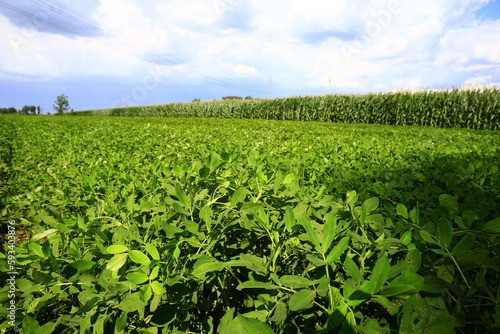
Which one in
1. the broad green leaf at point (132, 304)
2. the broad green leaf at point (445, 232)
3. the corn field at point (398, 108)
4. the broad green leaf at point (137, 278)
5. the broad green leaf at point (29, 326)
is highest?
the corn field at point (398, 108)

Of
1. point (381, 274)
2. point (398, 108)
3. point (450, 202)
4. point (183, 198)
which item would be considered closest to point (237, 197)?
point (183, 198)

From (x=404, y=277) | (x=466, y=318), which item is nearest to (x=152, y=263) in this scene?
(x=404, y=277)

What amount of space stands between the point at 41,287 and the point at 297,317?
72 centimetres

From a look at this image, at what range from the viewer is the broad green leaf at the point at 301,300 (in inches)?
23.9

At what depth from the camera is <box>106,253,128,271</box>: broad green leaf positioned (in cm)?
79

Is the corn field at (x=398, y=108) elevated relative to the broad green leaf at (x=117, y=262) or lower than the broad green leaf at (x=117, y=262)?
elevated

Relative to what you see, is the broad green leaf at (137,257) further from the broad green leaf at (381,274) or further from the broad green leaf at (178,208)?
the broad green leaf at (381,274)

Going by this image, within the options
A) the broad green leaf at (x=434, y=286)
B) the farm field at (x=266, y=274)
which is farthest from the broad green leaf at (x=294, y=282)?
the broad green leaf at (x=434, y=286)

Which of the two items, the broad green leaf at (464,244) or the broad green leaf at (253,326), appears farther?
the broad green leaf at (464,244)

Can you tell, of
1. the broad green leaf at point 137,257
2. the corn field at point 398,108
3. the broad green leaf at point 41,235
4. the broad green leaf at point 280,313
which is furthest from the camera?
the corn field at point 398,108

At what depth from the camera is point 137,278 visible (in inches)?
28.3

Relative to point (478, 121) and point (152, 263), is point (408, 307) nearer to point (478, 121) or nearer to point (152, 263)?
point (152, 263)

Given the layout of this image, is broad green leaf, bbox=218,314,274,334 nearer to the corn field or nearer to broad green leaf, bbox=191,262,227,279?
broad green leaf, bbox=191,262,227,279

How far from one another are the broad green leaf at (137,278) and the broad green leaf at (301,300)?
1.21 ft
